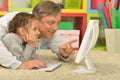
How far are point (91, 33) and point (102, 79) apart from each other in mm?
221

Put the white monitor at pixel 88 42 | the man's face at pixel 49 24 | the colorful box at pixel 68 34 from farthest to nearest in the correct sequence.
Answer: the colorful box at pixel 68 34
the man's face at pixel 49 24
the white monitor at pixel 88 42

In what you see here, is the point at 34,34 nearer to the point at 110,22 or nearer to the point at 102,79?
the point at 102,79

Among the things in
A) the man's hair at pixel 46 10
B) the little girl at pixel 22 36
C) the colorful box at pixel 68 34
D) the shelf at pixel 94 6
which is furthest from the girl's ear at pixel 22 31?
the shelf at pixel 94 6

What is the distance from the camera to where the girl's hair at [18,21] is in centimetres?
125

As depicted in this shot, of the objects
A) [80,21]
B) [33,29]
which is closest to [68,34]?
[80,21]

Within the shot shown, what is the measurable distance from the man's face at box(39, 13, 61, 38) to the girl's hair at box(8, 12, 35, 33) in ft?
0.26

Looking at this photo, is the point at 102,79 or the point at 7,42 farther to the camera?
the point at 7,42

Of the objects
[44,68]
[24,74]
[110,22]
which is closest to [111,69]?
[44,68]

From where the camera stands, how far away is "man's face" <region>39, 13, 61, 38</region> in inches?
51.9

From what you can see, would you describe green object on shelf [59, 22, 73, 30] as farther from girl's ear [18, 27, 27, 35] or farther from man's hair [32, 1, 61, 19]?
girl's ear [18, 27, 27, 35]

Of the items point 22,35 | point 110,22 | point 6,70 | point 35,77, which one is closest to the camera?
point 35,77

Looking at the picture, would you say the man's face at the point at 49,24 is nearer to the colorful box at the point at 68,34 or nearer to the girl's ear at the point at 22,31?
the girl's ear at the point at 22,31

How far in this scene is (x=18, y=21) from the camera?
1256mm

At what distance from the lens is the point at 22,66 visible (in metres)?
1.19
